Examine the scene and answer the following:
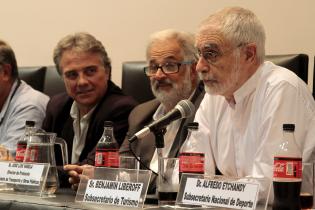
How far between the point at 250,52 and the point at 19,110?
162cm

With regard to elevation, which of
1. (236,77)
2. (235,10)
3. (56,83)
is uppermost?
(235,10)

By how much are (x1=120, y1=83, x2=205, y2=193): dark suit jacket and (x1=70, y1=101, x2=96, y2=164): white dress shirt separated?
328 mm

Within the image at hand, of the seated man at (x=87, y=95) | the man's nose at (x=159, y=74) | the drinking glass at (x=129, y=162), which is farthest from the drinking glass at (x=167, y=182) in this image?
the seated man at (x=87, y=95)

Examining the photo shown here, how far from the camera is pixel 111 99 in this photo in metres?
3.07

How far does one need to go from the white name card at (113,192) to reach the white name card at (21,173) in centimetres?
24

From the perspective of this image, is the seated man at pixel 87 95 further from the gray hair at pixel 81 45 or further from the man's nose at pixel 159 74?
the man's nose at pixel 159 74

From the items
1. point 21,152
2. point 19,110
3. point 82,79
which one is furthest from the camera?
point 19,110

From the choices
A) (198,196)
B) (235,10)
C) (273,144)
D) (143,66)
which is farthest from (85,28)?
(198,196)

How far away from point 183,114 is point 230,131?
0.35m

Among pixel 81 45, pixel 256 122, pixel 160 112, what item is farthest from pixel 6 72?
pixel 256 122

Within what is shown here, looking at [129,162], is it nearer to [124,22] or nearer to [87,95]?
[87,95]

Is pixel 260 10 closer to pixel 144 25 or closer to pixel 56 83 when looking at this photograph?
pixel 144 25

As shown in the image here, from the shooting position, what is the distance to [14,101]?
349 centimetres

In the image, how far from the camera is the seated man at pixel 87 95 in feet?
9.82
